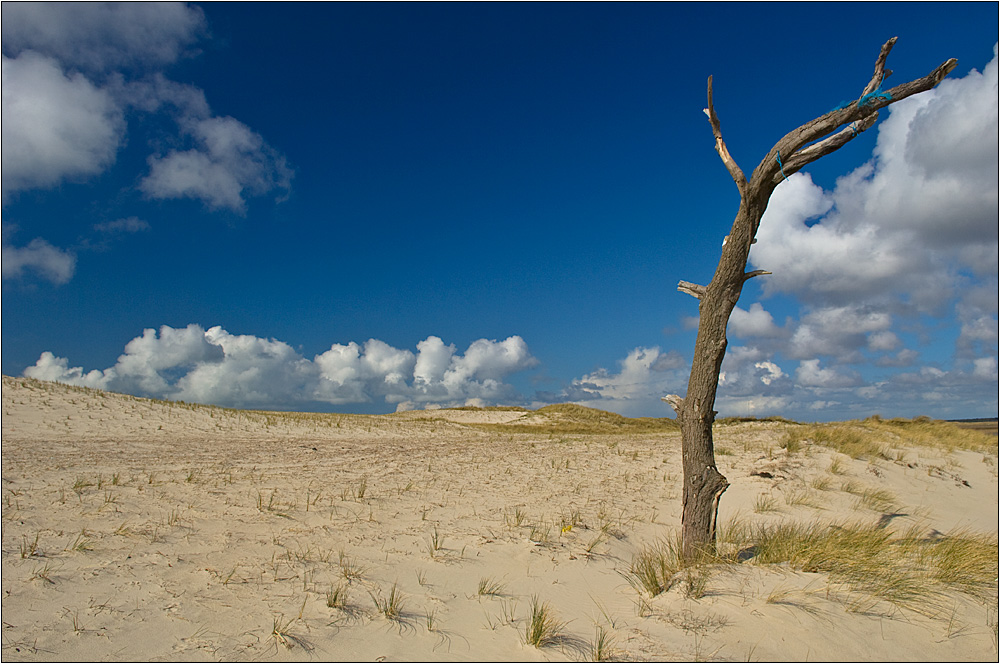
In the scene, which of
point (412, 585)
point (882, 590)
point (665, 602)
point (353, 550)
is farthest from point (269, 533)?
point (882, 590)

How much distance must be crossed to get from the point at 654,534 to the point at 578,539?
1445mm

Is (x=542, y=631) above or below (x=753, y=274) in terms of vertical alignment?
below

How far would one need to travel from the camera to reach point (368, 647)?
3.88 m

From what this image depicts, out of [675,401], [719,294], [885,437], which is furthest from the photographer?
[885,437]

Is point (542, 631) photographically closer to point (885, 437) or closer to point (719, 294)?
point (719, 294)

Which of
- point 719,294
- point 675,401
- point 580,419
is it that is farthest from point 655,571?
point 580,419

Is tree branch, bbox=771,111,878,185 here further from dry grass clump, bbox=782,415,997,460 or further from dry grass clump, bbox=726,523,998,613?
dry grass clump, bbox=782,415,997,460

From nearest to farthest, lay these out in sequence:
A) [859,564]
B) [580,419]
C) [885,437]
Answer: [859,564]
[885,437]
[580,419]

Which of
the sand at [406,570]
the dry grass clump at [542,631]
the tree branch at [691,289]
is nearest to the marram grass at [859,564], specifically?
the sand at [406,570]

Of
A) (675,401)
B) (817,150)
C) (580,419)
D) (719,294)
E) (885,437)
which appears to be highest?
(817,150)

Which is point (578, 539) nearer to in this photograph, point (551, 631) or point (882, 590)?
point (551, 631)

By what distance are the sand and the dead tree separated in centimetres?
71

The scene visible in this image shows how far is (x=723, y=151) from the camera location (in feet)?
19.7

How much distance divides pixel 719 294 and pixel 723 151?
1.59m
